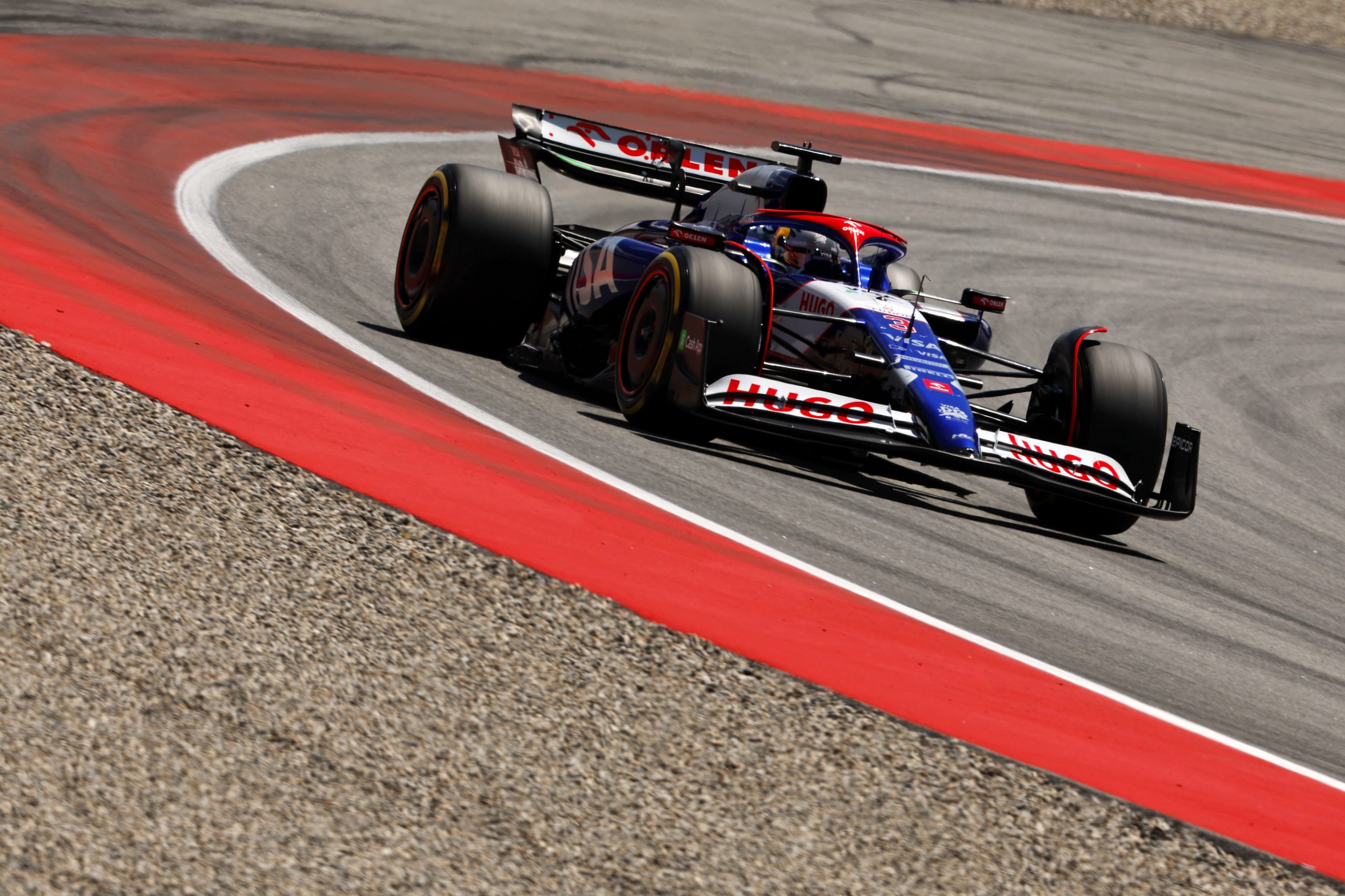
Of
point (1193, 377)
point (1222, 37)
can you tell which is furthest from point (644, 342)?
point (1222, 37)

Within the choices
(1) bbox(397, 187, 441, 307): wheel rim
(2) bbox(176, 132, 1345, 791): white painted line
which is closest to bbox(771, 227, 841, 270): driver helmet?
(1) bbox(397, 187, 441, 307): wheel rim

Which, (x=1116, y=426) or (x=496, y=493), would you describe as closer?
(x=496, y=493)

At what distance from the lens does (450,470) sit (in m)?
6.28

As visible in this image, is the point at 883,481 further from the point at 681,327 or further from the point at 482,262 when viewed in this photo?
the point at 482,262

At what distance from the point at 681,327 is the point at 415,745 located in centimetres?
382

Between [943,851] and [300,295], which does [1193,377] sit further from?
[943,851]

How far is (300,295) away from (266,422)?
369 cm

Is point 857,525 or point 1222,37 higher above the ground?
point 1222,37

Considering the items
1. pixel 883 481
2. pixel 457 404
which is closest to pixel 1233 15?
pixel 883 481

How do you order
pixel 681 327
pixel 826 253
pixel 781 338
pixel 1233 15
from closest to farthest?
1. pixel 681 327
2. pixel 781 338
3. pixel 826 253
4. pixel 1233 15

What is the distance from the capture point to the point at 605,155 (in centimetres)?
1083

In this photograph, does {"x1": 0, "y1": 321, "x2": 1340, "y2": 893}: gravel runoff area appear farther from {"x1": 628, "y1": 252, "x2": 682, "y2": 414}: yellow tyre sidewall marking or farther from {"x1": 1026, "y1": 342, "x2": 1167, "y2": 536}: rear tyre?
{"x1": 1026, "y1": 342, "x2": 1167, "y2": 536}: rear tyre

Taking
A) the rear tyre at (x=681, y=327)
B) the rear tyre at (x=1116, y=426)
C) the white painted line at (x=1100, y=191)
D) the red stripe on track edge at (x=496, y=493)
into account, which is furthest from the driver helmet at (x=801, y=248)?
the white painted line at (x=1100, y=191)

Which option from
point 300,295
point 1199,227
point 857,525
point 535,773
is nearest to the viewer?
point 535,773
